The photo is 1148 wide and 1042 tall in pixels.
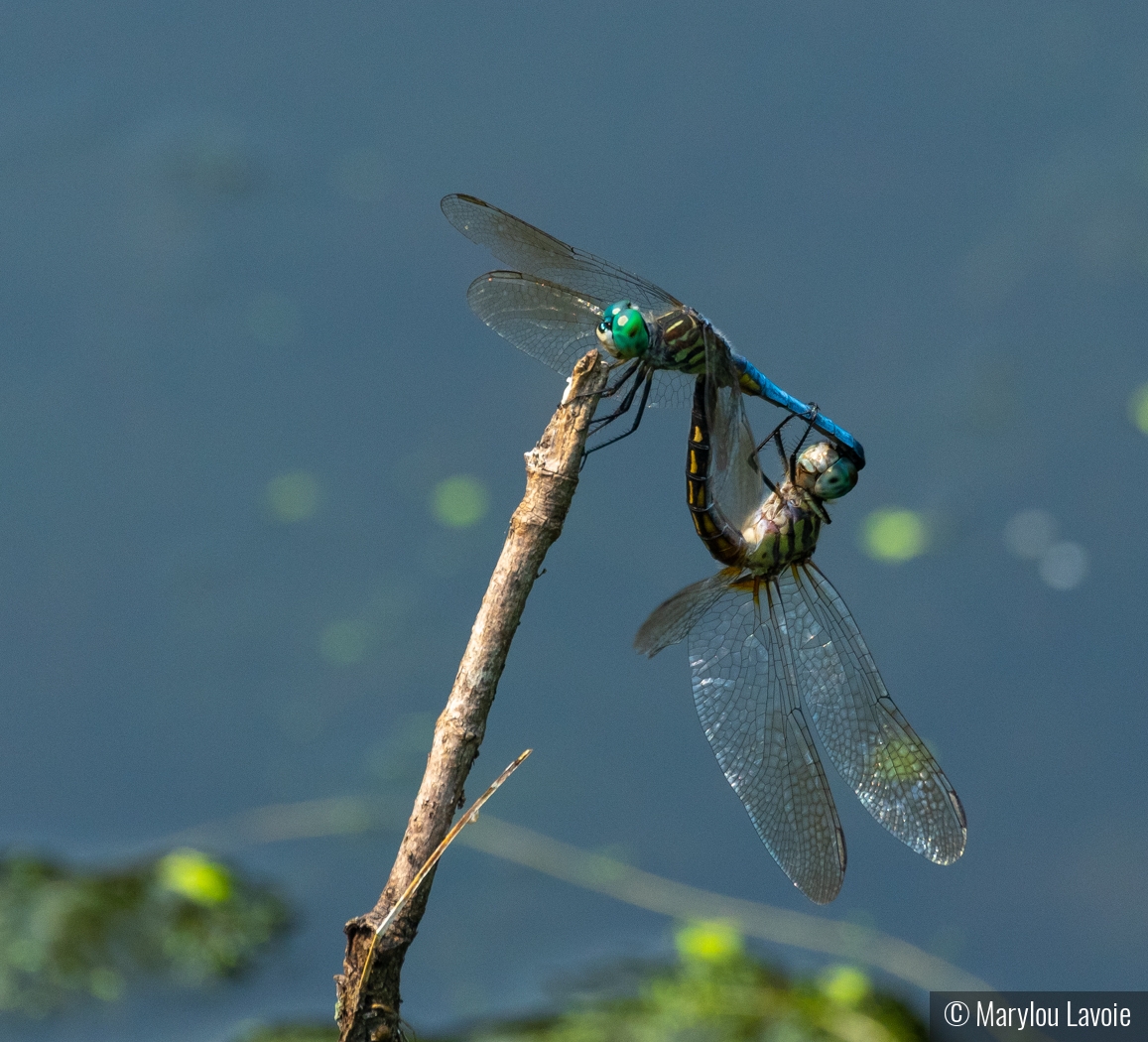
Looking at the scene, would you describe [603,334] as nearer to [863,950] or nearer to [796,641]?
[796,641]

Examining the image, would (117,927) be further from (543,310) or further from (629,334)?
(629,334)

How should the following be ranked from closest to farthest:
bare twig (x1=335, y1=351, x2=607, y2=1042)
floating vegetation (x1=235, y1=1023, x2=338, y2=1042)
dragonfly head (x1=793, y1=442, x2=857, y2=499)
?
bare twig (x1=335, y1=351, x2=607, y2=1042), dragonfly head (x1=793, y1=442, x2=857, y2=499), floating vegetation (x1=235, y1=1023, x2=338, y2=1042)

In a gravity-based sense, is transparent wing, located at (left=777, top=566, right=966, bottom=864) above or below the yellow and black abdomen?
below

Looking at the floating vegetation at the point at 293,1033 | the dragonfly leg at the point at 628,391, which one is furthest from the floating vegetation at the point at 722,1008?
the dragonfly leg at the point at 628,391

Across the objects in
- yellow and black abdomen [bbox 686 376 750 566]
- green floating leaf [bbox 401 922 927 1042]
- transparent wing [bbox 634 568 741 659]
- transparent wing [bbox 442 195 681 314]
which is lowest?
green floating leaf [bbox 401 922 927 1042]

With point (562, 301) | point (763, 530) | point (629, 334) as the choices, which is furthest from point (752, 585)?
point (562, 301)

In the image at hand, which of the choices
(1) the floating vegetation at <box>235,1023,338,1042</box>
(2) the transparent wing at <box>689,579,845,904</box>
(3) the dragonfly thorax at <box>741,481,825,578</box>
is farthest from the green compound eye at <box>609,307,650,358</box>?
(1) the floating vegetation at <box>235,1023,338,1042</box>

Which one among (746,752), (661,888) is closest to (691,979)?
(661,888)

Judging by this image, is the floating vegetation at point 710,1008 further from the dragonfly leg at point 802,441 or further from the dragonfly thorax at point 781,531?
the dragonfly leg at point 802,441

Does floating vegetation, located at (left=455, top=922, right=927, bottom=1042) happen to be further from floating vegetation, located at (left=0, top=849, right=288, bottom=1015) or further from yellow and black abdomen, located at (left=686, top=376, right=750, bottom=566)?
yellow and black abdomen, located at (left=686, top=376, right=750, bottom=566)
